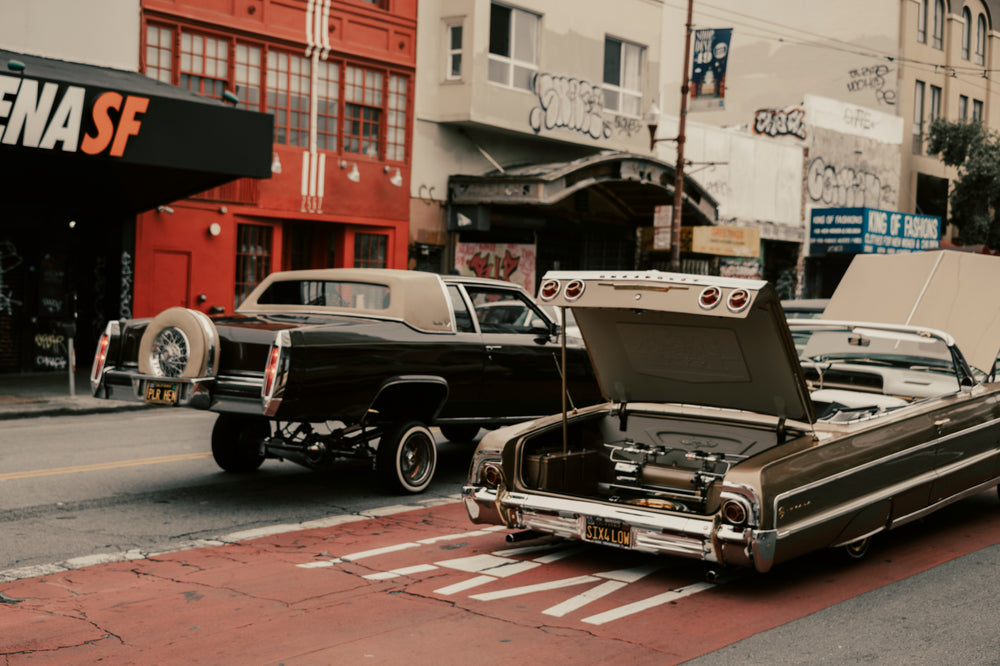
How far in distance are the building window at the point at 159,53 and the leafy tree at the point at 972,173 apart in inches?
1295

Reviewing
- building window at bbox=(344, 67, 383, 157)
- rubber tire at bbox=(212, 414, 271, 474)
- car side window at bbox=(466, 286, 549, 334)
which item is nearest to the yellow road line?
rubber tire at bbox=(212, 414, 271, 474)

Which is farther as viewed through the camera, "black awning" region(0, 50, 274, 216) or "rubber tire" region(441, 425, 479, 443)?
"black awning" region(0, 50, 274, 216)

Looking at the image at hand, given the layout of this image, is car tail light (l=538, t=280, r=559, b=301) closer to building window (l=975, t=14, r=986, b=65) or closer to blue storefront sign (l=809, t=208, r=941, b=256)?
blue storefront sign (l=809, t=208, r=941, b=256)

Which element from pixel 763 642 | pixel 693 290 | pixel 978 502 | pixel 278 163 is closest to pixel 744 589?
pixel 763 642

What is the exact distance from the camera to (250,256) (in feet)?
70.3

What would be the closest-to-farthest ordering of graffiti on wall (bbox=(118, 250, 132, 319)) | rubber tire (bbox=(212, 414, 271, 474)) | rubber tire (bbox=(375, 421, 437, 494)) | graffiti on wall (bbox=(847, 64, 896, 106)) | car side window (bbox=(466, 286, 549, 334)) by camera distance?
rubber tire (bbox=(375, 421, 437, 494))
rubber tire (bbox=(212, 414, 271, 474))
car side window (bbox=(466, 286, 549, 334))
graffiti on wall (bbox=(118, 250, 132, 319))
graffiti on wall (bbox=(847, 64, 896, 106))

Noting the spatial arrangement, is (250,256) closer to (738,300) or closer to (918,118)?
(738,300)

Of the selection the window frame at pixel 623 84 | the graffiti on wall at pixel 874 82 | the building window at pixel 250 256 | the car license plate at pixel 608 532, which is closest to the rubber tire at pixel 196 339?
the car license plate at pixel 608 532

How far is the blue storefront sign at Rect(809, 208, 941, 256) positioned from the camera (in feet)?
118

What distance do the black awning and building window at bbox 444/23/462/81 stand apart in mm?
8107

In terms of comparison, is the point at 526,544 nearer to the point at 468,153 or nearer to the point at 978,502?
the point at 978,502

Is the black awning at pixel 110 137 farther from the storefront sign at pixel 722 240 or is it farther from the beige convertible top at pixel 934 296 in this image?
the storefront sign at pixel 722 240

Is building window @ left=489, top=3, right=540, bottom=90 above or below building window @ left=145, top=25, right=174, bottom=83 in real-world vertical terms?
above

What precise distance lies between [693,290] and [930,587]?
2.28 m
